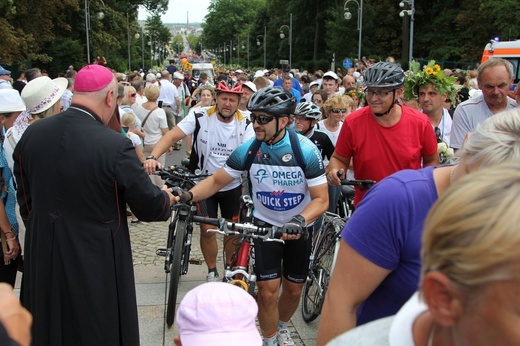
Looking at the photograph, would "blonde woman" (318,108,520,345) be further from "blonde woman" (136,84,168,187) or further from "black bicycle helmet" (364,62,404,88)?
"blonde woman" (136,84,168,187)

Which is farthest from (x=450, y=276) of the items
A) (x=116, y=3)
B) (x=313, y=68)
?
(x=313, y=68)

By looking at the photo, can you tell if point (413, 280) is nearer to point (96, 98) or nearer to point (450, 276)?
point (450, 276)

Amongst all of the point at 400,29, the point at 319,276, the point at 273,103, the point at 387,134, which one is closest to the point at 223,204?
the point at 319,276

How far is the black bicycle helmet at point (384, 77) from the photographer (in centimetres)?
422

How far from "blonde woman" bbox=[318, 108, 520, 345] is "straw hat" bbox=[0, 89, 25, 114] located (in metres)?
3.16

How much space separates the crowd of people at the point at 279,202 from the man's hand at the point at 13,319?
Answer: 532 millimetres

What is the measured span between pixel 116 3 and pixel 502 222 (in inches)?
2121

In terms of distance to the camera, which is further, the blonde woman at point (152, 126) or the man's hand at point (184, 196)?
the blonde woman at point (152, 126)

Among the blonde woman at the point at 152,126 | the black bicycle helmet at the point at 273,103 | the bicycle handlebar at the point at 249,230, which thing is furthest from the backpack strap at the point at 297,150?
the blonde woman at the point at 152,126

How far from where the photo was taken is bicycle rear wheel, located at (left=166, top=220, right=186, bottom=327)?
4867 millimetres

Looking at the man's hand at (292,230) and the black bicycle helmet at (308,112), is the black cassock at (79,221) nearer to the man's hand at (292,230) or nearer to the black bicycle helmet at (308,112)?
the man's hand at (292,230)

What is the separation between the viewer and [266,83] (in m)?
10.5

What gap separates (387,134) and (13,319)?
3.16 meters

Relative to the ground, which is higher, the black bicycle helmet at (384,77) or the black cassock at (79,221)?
the black bicycle helmet at (384,77)
